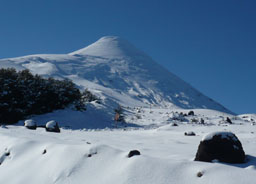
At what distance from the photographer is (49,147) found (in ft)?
21.5

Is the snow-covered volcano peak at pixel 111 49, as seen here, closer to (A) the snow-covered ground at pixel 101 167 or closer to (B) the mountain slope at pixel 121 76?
(B) the mountain slope at pixel 121 76

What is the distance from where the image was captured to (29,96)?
993 inches

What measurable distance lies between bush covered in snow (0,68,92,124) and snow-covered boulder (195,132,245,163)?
20.6m

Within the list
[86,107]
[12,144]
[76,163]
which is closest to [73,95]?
[86,107]

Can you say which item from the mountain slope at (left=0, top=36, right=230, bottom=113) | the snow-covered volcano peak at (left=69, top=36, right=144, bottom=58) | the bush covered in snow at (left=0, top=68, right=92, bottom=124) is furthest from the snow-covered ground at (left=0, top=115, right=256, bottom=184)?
the snow-covered volcano peak at (left=69, top=36, right=144, bottom=58)

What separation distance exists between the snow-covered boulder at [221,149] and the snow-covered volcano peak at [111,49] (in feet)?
443

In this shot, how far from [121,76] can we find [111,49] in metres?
43.9

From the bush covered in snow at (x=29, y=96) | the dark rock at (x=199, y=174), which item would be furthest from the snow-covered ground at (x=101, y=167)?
the bush covered in snow at (x=29, y=96)

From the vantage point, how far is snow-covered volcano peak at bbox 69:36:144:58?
144 meters

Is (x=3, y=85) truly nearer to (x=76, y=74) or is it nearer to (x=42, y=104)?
(x=42, y=104)

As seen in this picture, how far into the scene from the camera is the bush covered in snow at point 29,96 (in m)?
22.8

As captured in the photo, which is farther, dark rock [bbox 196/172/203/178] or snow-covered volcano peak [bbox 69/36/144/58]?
snow-covered volcano peak [bbox 69/36/144/58]

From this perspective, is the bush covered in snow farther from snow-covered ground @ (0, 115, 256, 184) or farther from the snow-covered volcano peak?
the snow-covered volcano peak

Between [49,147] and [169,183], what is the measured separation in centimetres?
350
